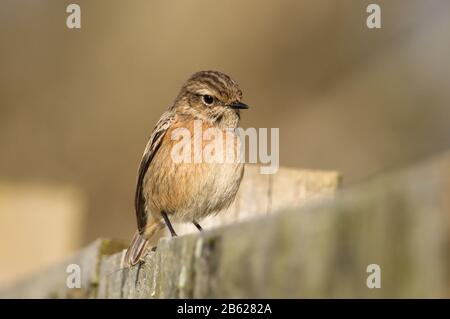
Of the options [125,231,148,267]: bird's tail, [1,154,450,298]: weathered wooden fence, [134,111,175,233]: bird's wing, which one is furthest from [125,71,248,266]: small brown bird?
[1,154,450,298]: weathered wooden fence

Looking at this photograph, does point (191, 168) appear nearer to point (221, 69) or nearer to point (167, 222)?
point (167, 222)

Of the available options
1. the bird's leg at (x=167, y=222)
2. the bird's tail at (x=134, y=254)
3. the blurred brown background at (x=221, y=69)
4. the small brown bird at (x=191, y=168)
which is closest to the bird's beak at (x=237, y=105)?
the small brown bird at (x=191, y=168)

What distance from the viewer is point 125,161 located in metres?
10.1

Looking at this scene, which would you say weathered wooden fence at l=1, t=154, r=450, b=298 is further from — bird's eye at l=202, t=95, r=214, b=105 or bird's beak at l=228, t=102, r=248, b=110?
bird's eye at l=202, t=95, r=214, b=105

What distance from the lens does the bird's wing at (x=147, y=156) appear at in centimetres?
689

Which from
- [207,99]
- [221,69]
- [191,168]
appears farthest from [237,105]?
[221,69]

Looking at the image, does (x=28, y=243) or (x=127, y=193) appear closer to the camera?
(x=28, y=243)

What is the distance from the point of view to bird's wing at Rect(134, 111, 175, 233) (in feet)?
22.6

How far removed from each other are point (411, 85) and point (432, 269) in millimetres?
7082

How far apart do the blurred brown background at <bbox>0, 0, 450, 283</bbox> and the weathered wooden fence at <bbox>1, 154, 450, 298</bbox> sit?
219 inches

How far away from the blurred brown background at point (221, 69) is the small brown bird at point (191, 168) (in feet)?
4.94

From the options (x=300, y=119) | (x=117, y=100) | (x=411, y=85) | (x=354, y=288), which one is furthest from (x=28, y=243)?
(x=354, y=288)

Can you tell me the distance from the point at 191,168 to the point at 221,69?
116 inches

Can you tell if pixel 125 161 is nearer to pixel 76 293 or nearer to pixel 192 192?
pixel 192 192
